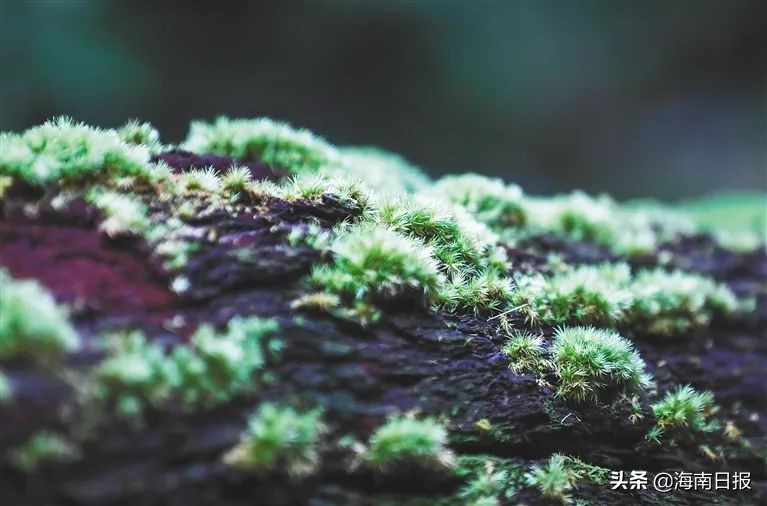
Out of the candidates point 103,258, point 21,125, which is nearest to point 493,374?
point 103,258

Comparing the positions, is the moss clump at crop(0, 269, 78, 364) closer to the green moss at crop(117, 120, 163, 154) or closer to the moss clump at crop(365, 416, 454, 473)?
the moss clump at crop(365, 416, 454, 473)

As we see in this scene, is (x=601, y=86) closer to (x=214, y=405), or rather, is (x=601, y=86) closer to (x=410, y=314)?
(x=410, y=314)

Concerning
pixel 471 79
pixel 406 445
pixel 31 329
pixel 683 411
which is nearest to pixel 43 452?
pixel 31 329

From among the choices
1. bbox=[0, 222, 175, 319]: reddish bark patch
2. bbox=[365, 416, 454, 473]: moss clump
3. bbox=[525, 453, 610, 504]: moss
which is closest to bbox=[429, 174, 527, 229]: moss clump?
bbox=[525, 453, 610, 504]: moss

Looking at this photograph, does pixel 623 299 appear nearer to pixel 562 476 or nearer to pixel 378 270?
pixel 562 476

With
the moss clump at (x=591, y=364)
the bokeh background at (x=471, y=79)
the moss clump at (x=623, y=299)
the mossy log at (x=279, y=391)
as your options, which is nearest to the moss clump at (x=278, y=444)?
the mossy log at (x=279, y=391)

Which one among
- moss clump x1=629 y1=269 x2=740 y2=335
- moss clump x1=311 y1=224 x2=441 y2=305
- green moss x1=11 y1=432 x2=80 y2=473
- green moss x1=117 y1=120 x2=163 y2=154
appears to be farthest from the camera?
moss clump x1=629 y1=269 x2=740 y2=335

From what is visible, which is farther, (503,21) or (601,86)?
(601,86)

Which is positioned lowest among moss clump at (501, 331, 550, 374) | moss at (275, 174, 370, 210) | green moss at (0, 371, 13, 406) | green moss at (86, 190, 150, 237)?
green moss at (0, 371, 13, 406)
